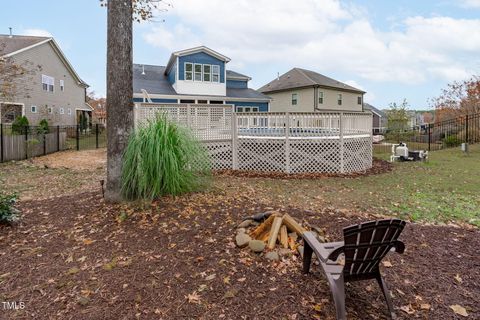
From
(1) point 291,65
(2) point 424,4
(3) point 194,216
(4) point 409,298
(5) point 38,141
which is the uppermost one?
(1) point 291,65

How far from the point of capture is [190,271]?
9.70 ft

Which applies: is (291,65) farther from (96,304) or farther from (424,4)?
(96,304)

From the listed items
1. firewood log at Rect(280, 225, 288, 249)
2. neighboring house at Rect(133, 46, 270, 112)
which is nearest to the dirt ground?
firewood log at Rect(280, 225, 288, 249)

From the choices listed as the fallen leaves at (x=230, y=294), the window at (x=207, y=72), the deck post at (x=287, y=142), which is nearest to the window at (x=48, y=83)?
the window at (x=207, y=72)

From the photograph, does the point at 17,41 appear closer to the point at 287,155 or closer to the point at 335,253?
the point at 287,155

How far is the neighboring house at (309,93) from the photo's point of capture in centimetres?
2777

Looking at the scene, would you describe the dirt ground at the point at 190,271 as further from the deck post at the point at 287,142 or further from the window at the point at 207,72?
the window at the point at 207,72

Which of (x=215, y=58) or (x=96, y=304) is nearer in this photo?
(x=96, y=304)

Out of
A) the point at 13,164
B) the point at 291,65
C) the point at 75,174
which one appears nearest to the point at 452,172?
the point at 75,174

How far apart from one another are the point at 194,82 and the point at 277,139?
1282 cm

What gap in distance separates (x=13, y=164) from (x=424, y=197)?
13.2 metres

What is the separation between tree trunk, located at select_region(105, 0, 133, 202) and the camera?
15.0 ft

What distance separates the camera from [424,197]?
6.13 metres

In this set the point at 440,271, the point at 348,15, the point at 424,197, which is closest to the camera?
the point at 440,271
